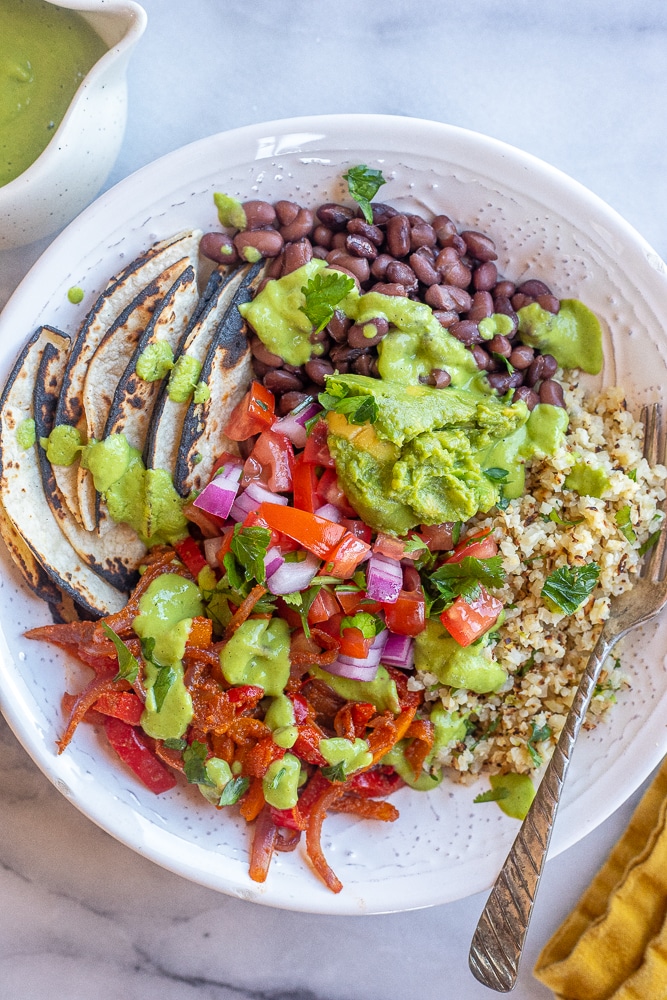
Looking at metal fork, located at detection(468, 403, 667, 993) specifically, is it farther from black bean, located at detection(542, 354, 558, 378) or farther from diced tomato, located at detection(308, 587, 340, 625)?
diced tomato, located at detection(308, 587, 340, 625)

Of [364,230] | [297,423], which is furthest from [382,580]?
[364,230]

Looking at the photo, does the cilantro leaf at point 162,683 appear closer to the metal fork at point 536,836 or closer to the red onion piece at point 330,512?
the red onion piece at point 330,512

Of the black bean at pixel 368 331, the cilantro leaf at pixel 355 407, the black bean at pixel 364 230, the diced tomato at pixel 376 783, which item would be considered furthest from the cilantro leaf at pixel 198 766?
Result: the black bean at pixel 364 230

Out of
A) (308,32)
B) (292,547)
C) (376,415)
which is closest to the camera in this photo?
(376,415)

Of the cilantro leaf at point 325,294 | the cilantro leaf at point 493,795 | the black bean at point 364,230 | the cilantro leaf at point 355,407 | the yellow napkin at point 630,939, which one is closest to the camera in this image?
the cilantro leaf at point 355,407

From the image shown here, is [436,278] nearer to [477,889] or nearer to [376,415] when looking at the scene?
[376,415]

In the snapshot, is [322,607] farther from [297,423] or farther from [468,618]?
[297,423]

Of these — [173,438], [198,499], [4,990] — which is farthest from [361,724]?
[4,990]
